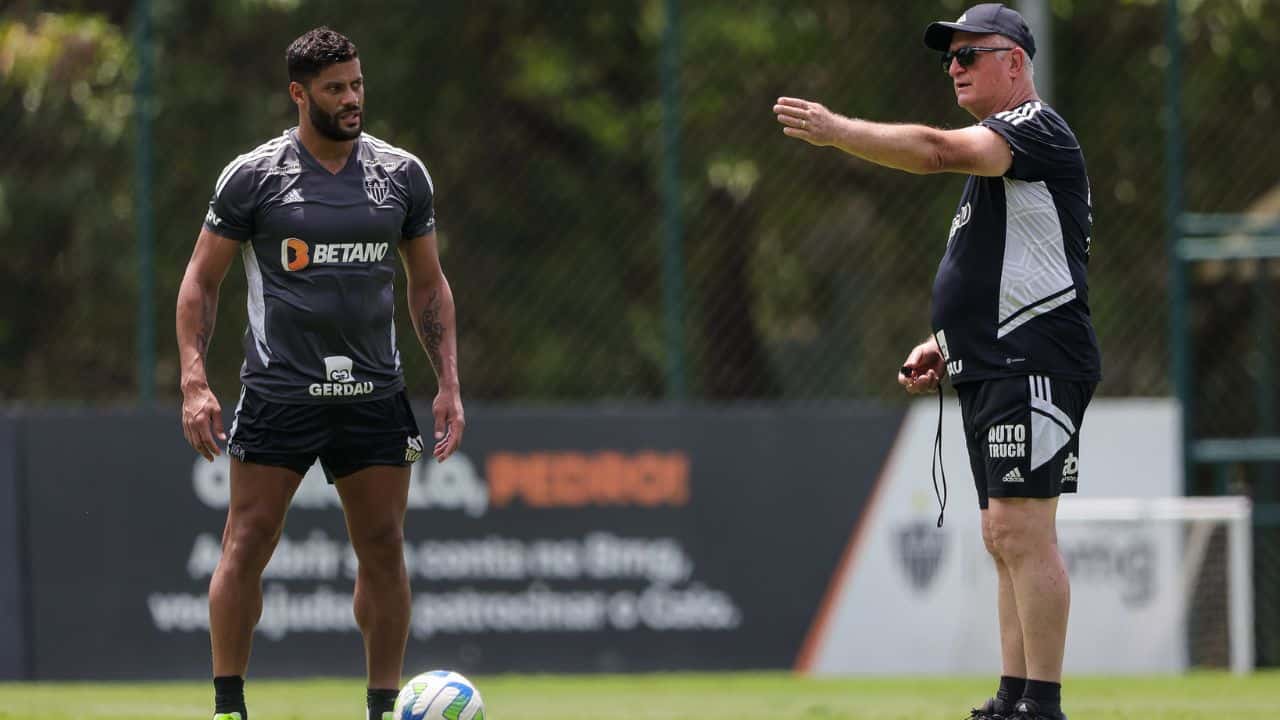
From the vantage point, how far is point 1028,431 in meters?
5.57

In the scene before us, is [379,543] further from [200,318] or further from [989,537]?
[989,537]

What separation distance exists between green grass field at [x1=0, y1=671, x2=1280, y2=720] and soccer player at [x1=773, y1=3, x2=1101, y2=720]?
180 cm

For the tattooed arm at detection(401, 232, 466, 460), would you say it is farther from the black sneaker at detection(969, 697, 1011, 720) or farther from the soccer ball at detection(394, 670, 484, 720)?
the black sneaker at detection(969, 697, 1011, 720)

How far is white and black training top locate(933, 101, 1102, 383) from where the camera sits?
220 inches

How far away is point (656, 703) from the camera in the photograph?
833 cm

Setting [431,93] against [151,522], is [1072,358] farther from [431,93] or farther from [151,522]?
[431,93]

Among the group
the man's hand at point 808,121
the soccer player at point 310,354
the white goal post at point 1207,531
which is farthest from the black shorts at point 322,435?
the white goal post at point 1207,531

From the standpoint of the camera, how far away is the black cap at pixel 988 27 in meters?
5.62

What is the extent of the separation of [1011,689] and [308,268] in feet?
8.70

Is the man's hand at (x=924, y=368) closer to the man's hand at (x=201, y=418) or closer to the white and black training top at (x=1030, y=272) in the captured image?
the white and black training top at (x=1030, y=272)

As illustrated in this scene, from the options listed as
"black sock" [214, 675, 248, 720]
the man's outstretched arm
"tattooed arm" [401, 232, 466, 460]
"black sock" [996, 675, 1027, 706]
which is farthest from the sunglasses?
"black sock" [214, 675, 248, 720]

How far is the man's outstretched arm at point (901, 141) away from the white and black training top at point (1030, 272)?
6.9 inches

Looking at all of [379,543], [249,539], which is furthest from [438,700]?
[249,539]

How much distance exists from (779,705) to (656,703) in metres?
0.59
